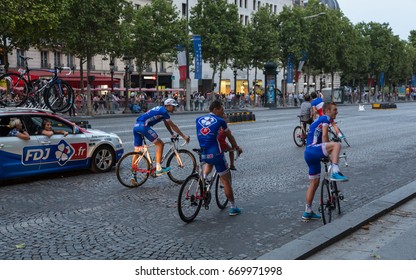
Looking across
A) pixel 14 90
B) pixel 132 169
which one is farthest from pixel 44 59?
pixel 132 169

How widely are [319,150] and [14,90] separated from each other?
9471mm

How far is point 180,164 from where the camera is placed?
9922mm

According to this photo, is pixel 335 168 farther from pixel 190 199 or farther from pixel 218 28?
pixel 218 28

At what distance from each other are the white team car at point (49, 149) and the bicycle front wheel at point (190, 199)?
4.29m

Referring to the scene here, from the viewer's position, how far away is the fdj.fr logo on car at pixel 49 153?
9.83 meters

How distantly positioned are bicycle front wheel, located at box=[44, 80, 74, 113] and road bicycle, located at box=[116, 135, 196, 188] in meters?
4.21

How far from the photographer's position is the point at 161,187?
9.64 metres

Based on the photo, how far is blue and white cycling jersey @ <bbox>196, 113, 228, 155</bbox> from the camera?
700 cm

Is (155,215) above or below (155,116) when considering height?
below

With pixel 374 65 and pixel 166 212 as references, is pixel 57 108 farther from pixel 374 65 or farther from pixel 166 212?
pixel 374 65

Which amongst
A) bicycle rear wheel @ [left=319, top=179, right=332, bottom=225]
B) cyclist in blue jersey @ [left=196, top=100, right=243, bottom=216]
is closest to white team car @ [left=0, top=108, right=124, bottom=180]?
cyclist in blue jersey @ [left=196, top=100, right=243, bottom=216]

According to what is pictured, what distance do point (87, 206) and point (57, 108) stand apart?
5.64 m

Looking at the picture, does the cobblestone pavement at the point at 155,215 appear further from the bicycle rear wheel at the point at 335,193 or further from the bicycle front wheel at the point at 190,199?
the bicycle rear wheel at the point at 335,193
